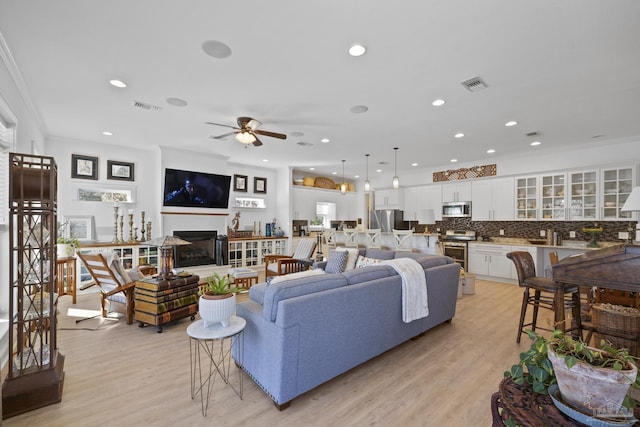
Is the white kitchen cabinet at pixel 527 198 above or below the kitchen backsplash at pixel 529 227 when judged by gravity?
above

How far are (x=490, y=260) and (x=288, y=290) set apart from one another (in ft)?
18.7

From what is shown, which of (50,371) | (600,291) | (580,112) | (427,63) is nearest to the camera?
(50,371)

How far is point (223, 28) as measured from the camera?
2186 millimetres

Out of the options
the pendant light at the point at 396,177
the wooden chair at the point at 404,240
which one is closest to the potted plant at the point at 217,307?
the pendant light at the point at 396,177

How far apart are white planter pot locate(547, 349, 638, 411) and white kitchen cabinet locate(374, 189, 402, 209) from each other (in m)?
7.45

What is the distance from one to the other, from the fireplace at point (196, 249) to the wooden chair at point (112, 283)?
2.28 m

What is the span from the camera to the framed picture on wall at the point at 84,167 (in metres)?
5.23

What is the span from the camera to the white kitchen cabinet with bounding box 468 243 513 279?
19.8ft

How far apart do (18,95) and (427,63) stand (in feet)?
13.7

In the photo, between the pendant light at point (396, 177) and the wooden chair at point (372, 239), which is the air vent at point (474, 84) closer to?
the pendant light at point (396, 177)

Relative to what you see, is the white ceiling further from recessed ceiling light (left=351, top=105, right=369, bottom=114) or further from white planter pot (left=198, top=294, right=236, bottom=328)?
white planter pot (left=198, top=294, right=236, bottom=328)

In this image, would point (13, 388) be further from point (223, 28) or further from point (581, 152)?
point (581, 152)

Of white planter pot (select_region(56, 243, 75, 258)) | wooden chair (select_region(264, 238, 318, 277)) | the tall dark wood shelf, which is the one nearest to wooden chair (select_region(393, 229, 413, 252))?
wooden chair (select_region(264, 238, 318, 277))

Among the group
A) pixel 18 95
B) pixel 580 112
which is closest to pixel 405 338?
pixel 580 112
